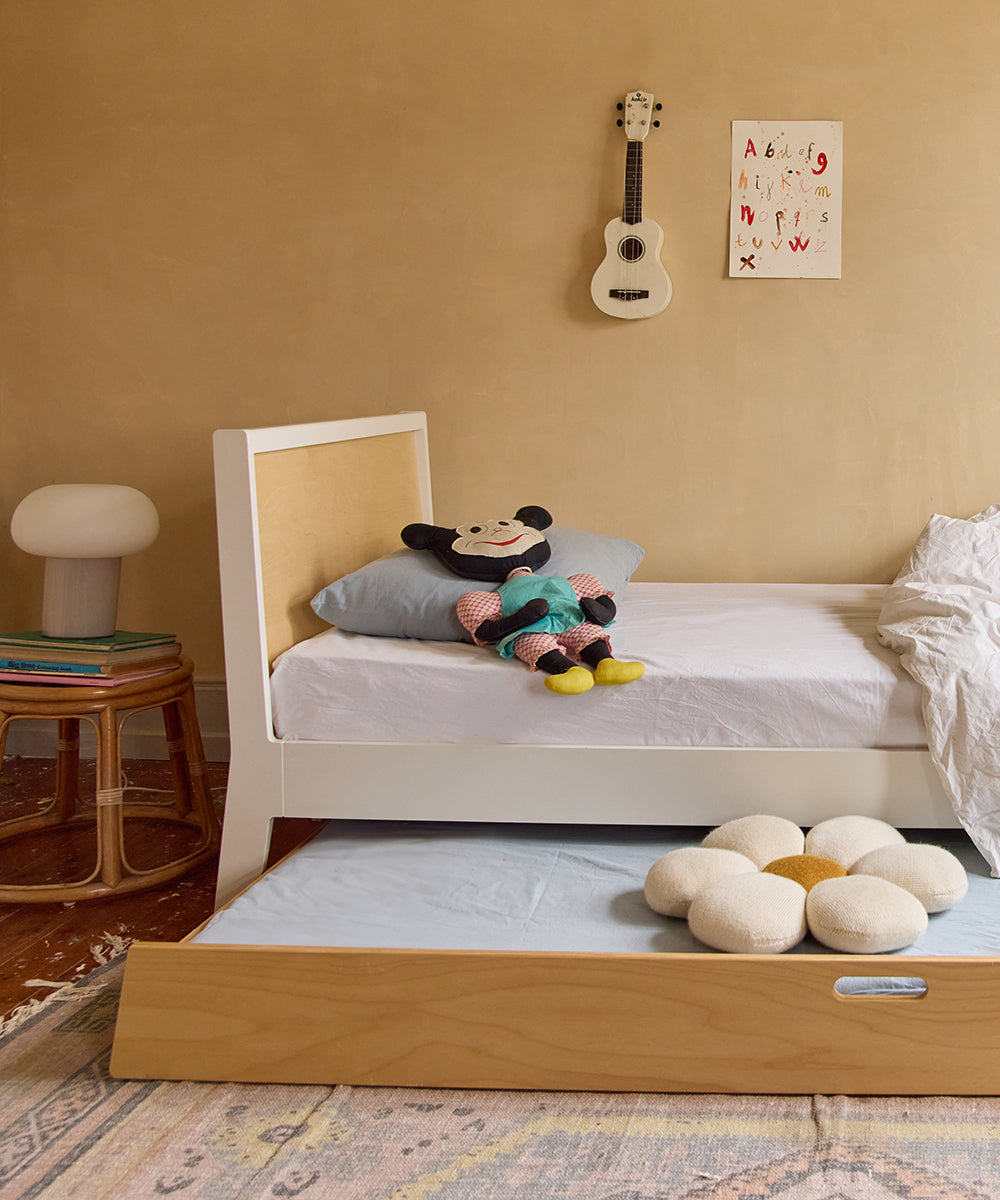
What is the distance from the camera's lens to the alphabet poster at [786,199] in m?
2.70

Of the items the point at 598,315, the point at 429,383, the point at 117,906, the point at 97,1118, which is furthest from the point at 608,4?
the point at 97,1118

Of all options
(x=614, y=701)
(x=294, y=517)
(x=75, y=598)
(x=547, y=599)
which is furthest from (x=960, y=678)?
(x=75, y=598)

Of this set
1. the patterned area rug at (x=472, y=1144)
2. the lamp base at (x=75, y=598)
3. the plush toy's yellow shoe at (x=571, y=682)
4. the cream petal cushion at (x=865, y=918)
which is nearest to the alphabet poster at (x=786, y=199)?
the plush toy's yellow shoe at (x=571, y=682)

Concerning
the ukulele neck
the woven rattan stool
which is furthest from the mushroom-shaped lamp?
the ukulele neck

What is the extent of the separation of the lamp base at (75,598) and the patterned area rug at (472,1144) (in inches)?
41.1

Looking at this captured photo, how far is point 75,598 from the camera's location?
2268 millimetres

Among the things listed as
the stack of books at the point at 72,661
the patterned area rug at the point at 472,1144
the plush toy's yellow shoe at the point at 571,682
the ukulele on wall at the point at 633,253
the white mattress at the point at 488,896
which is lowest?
the patterned area rug at the point at 472,1144

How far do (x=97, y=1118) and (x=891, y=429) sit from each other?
2.28 metres

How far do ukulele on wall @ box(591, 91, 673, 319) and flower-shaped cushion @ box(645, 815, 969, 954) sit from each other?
150cm

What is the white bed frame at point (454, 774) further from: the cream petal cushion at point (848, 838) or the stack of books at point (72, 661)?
the stack of books at point (72, 661)

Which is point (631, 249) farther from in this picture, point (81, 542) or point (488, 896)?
point (488, 896)

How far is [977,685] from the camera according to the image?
1735mm

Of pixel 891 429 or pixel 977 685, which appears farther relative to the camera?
pixel 891 429

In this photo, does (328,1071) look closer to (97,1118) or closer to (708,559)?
(97,1118)
